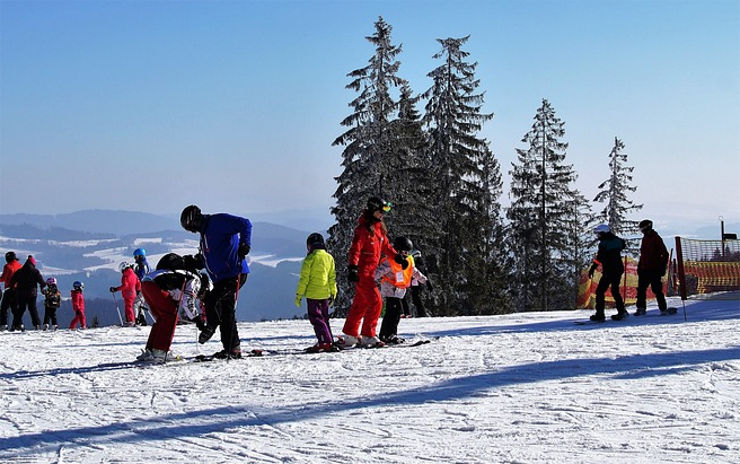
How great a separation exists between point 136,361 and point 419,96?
99.8ft

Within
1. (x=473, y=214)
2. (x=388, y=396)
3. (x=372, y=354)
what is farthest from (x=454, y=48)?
(x=388, y=396)

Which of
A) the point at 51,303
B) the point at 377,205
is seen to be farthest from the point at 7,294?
the point at 377,205

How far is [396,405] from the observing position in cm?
654

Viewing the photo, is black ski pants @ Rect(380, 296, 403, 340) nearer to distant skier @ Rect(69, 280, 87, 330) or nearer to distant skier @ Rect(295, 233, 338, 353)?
distant skier @ Rect(295, 233, 338, 353)

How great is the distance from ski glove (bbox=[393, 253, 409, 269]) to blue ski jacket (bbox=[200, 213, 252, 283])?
2.43 meters

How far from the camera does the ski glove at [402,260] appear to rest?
11.0 meters

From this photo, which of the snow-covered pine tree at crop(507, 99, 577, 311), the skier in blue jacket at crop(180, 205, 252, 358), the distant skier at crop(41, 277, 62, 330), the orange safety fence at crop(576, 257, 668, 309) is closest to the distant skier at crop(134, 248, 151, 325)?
the distant skier at crop(41, 277, 62, 330)

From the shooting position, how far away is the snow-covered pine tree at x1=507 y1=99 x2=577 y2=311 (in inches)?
1768

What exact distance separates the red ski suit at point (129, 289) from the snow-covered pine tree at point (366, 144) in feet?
43.3

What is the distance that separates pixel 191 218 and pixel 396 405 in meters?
3.81

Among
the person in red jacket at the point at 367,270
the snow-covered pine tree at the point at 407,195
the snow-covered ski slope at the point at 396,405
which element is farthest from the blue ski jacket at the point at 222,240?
the snow-covered pine tree at the point at 407,195

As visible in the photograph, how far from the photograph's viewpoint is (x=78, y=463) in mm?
5070

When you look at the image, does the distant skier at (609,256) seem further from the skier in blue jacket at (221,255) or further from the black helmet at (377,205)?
the skier in blue jacket at (221,255)

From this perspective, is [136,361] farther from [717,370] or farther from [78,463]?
[717,370]
